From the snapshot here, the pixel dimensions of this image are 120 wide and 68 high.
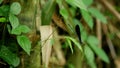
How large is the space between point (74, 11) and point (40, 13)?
0.62 meters

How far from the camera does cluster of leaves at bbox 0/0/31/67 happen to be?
3.81 ft

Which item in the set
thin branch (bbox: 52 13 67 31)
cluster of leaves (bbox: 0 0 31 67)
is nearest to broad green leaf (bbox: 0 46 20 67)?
→ cluster of leaves (bbox: 0 0 31 67)

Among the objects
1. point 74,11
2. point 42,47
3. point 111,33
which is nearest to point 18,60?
point 42,47

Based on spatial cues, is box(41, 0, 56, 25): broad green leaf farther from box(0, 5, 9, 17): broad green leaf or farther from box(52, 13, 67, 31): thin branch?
box(0, 5, 9, 17): broad green leaf

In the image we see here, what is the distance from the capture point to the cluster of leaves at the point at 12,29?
116 centimetres

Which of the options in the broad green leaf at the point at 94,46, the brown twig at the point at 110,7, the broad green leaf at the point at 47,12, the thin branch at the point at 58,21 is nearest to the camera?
the broad green leaf at the point at 47,12

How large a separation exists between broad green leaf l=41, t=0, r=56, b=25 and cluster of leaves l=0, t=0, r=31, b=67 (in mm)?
177

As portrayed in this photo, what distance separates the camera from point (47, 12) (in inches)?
54.9

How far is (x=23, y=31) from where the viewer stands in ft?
3.86

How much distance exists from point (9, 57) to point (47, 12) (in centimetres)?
32

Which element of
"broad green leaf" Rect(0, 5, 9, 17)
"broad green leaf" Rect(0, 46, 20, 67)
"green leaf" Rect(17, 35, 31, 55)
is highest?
"broad green leaf" Rect(0, 5, 9, 17)

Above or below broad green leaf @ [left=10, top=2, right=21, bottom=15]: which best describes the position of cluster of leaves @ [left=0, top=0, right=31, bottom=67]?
below

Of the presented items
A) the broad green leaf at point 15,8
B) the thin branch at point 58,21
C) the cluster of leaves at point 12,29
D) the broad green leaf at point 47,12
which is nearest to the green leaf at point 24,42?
the cluster of leaves at point 12,29

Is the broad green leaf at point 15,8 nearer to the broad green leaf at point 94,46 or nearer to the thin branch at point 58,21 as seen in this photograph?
the thin branch at point 58,21
